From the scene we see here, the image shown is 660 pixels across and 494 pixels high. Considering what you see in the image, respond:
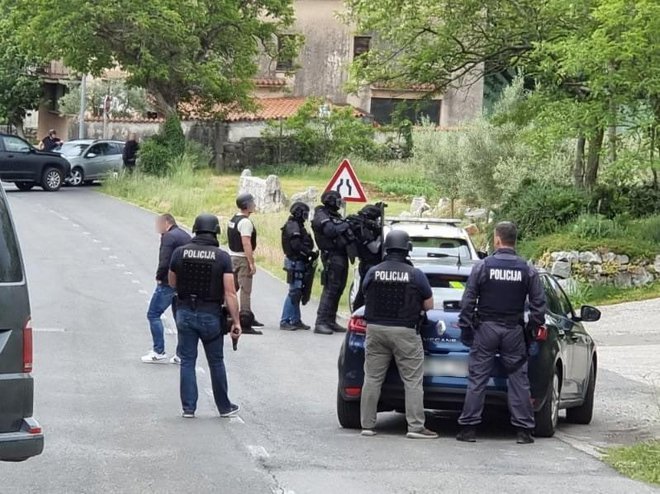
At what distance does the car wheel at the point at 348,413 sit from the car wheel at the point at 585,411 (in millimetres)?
2307

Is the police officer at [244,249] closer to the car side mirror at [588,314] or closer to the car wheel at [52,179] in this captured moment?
the car side mirror at [588,314]

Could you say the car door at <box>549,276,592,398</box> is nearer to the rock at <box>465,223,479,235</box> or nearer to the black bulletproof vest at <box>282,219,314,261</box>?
the black bulletproof vest at <box>282,219,314,261</box>

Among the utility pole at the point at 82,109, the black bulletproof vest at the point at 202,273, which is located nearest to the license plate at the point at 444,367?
the black bulletproof vest at the point at 202,273

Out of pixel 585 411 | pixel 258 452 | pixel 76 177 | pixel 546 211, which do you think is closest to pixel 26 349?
pixel 258 452

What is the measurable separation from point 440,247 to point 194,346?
23.4ft

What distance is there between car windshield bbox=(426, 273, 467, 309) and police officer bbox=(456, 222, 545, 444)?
61 centimetres

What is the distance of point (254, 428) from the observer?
447 inches

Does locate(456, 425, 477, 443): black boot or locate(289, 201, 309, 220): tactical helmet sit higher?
locate(289, 201, 309, 220): tactical helmet

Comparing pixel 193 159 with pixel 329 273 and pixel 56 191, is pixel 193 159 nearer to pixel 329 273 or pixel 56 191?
pixel 56 191

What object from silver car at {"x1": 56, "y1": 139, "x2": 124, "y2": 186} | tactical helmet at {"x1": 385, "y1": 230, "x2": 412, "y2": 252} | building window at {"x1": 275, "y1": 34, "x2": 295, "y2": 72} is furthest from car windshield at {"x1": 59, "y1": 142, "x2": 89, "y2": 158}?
tactical helmet at {"x1": 385, "y1": 230, "x2": 412, "y2": 252}

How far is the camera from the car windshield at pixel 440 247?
1791 centimetres

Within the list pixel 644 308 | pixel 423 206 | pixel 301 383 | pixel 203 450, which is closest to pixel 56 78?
pixel 423 206

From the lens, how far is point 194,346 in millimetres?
11664

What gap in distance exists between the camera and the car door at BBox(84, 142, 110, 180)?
4401 centimetres
